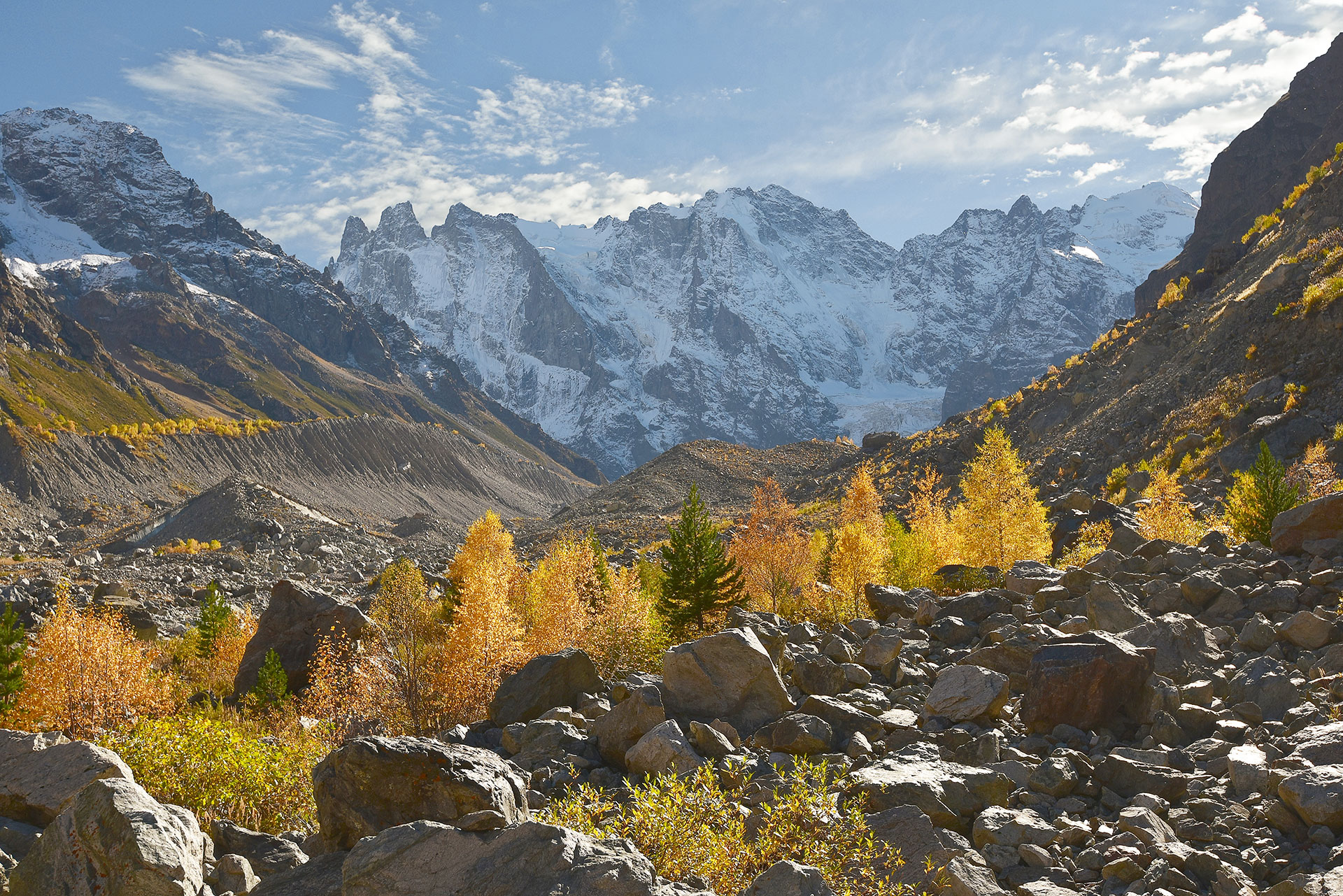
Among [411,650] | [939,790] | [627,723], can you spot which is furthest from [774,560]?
[939,790]

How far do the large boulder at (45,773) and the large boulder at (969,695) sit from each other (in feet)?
48.2

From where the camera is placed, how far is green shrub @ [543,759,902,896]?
33.0 feet

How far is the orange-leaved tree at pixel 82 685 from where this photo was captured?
33.3 meters

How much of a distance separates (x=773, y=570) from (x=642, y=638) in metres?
→ 13.2

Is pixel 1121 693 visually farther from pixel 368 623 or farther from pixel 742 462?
pixel 742 462

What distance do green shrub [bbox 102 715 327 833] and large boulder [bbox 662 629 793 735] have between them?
309 inches

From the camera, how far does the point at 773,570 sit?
39219 millimetres

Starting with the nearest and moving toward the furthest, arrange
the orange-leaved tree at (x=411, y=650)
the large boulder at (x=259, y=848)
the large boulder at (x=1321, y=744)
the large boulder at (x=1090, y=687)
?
Answer: the large boulder at (x=1321, y=744) → the large boulder at (x=259, y=848) → the large boulder at (x=1090, y=687) → the orange-leaved tree at (x=411, y=650)

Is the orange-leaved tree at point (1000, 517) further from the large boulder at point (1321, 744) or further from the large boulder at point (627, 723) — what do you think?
the large boulder at point (627, 723)

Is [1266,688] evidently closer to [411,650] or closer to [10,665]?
[411,650]

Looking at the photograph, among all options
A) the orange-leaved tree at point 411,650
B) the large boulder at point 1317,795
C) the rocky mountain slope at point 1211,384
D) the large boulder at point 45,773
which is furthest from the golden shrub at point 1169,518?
the large boulder at point 45,773

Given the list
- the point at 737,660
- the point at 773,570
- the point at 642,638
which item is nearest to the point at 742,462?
the point at 773,570

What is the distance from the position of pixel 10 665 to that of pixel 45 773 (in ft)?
90.1

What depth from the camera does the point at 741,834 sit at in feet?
36.0
